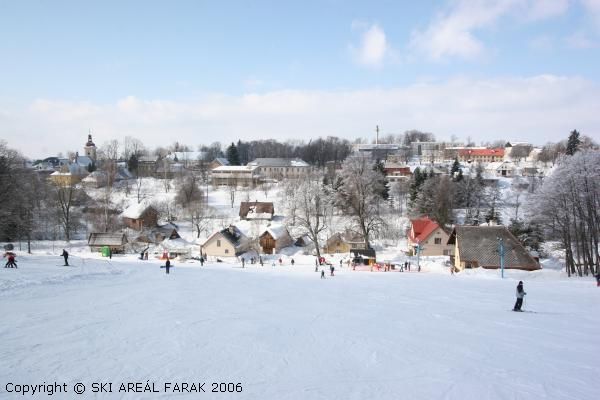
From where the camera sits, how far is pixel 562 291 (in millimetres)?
22031

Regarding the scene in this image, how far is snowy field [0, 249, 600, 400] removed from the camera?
8.80 m

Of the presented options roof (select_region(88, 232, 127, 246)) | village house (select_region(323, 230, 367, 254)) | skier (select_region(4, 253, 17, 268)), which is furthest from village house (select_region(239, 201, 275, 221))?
skier (select_region(4, 253, 17, 268))

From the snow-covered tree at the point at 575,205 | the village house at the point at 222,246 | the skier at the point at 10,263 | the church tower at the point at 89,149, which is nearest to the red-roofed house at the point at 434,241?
the snow-covered tree at the point at 575,205

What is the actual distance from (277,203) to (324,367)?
70.9 metres

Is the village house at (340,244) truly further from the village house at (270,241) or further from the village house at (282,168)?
the village house at (282,168)

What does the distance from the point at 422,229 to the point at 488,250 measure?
16162 millimetres

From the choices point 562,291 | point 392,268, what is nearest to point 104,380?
point 562,291

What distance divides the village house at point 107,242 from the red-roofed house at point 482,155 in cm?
14163

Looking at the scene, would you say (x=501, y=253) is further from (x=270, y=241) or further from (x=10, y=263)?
(x=10, y=263)

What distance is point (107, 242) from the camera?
48.4 m

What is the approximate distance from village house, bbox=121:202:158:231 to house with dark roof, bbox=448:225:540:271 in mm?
46191

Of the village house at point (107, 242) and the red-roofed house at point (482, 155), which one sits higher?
the red-roofed house at point (482, 155)

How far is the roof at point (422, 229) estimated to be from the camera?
160ft

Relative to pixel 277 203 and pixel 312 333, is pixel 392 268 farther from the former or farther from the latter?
pixel 277 203
